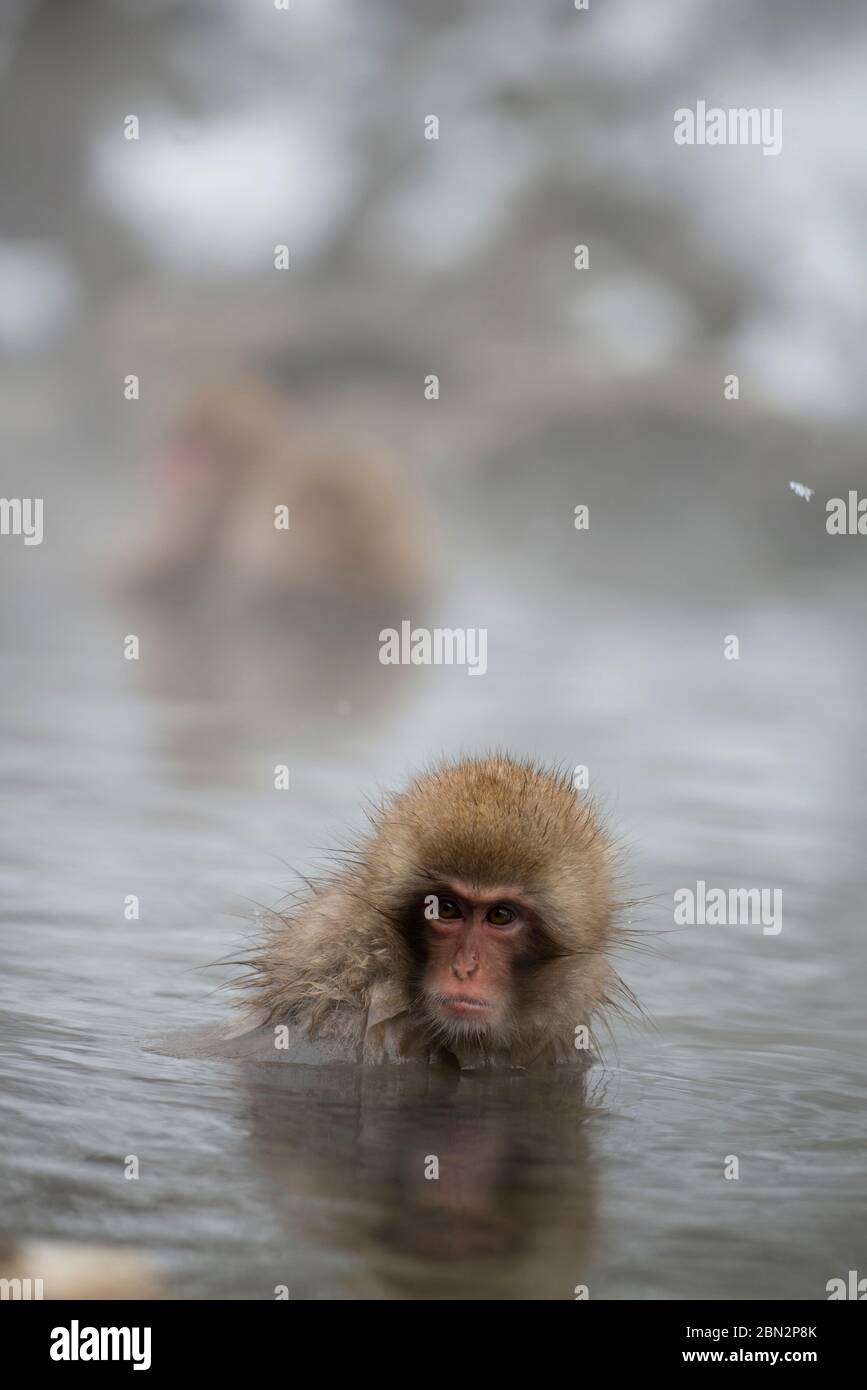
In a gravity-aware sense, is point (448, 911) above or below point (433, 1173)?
above

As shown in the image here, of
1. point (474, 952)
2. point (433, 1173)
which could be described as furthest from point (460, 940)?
point (433, 1173)

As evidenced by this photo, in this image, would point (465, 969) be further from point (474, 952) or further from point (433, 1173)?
point (433, 1173)

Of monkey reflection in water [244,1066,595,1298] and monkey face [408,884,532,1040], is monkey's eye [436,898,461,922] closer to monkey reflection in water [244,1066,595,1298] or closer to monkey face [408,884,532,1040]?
monkey face [408,884,532,1040]

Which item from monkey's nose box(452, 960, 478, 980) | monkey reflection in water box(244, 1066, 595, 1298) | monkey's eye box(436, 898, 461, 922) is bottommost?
monkey reflection in water box(244, 1066, 595, 1298)

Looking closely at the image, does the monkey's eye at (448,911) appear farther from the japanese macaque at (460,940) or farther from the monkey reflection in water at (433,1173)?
the monkey reflection in water at (433,1173)

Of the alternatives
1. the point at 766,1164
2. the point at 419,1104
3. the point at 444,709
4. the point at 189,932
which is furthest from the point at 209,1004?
the point at 444,709

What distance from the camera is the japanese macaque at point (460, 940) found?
13.6ft

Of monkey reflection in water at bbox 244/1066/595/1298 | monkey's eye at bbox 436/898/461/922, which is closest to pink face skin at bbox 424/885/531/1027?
monkey's eye at bbox 436/898/461/922

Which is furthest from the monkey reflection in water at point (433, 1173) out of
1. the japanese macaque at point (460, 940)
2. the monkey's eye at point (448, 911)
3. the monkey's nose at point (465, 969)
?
the monkey's eye at point (448, 911)

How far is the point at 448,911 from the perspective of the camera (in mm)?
4191

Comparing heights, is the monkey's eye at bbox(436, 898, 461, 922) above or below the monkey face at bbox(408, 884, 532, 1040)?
above

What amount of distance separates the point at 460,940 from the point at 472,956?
0.21 ft

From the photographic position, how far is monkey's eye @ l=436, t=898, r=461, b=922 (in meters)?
4.18

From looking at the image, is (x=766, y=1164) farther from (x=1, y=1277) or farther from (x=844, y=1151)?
(x=1, y=1277)
